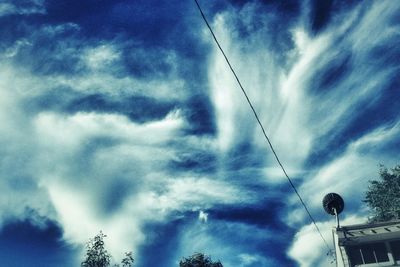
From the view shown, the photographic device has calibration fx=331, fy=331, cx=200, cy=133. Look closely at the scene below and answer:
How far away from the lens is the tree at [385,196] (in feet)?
180

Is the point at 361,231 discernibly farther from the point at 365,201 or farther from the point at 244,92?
the point at 365,201

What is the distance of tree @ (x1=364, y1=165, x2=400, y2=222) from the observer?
54784 mm

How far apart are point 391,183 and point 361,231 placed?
3784cm

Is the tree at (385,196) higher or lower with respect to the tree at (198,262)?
higher

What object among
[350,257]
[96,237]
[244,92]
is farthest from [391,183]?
[244,92]

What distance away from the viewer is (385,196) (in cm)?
5653

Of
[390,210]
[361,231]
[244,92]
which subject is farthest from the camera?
[390,210]

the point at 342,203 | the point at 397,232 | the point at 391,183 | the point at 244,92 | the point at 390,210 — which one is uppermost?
the point at 391,183

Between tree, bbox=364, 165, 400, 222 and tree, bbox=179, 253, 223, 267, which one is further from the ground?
tree, bbox=364, 165, 400, 222

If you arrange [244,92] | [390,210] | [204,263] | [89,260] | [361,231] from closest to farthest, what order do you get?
1. [244,92]
2. [361,231]
3. [204,263]
4. [89,260]
5. [390,210]

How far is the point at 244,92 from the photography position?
11.4m

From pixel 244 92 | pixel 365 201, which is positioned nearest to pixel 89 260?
pixel 244 92

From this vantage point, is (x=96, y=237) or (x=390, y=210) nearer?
(x=96, y=237)

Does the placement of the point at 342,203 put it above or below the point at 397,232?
above
